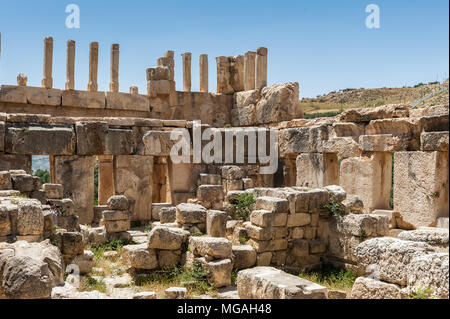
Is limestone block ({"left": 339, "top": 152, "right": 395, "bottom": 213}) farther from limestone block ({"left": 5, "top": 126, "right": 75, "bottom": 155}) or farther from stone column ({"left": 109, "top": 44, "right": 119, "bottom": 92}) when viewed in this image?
stone column ({"left": 109, "top": 44, "right": 119, "bottom": 92})

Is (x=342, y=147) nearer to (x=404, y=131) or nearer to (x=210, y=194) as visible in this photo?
(x=404, y=131)

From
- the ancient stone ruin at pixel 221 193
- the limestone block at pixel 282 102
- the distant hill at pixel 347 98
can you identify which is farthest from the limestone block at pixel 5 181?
the distant hill at pixel 347 98

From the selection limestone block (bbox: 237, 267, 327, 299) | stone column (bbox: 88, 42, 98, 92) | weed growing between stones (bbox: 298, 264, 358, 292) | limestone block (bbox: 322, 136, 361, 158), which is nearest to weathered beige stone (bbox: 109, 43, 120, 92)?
stone column (bbox: 88, 42, 98, 92)

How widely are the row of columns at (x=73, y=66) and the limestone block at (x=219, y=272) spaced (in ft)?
32.7

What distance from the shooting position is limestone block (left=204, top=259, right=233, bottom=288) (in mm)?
7445

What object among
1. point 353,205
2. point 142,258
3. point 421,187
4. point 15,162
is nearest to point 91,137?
point 15,162

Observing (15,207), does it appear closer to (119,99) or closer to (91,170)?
(91,170)

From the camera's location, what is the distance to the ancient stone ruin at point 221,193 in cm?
548

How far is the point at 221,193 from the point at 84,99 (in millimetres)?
6761

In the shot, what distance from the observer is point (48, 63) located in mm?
15430

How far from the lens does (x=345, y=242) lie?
8742 mm

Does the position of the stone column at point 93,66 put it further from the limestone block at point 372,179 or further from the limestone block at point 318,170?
the limestone block at point 372,179
